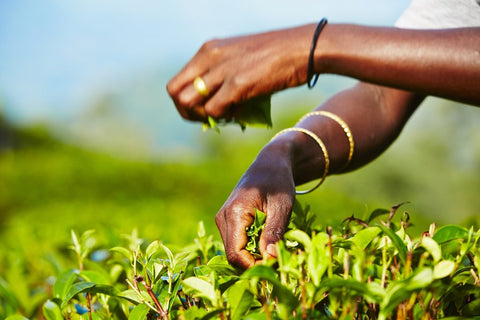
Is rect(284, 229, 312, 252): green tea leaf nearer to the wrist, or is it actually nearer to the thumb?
the thumb

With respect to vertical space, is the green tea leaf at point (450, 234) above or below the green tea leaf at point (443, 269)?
below

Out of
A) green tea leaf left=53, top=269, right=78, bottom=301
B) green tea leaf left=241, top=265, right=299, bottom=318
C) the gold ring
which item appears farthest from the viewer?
green tea leaf left=53, top=269, right=78, bottom=301

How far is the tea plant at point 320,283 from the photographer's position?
1.14m

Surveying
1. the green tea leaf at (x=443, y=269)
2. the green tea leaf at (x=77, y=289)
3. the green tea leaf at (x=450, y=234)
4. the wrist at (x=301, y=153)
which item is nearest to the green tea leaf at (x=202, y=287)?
the green tea leaf at (x=77, y=289)

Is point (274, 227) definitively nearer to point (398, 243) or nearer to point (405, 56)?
point (398, 243)

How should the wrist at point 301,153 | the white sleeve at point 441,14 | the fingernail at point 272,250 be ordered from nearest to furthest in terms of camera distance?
the fingernail at point 272,250, the wrist at point 301,153, the white sleeve at point 441,14

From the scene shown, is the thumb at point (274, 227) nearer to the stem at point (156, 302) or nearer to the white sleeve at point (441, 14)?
the stem at point (156, 302)

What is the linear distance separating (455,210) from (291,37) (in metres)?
13.9

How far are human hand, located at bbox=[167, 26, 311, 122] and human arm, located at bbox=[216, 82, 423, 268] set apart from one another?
0.38m

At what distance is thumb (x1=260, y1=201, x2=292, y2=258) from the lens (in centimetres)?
144

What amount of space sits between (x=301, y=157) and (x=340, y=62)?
0.74 meters

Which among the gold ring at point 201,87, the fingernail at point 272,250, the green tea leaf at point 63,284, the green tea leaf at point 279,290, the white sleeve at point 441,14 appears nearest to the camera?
the green tea leaf at point 279,290

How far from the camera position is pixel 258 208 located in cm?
162

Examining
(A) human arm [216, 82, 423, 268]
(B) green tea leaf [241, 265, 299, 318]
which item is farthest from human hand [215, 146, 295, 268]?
(B) green tea leaf [241, 265, 299, 318]
